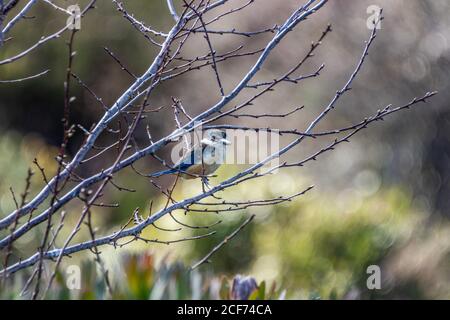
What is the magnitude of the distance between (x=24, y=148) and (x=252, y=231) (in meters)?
3.57

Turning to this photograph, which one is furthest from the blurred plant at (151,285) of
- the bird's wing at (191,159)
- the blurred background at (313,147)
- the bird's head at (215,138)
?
the bird's head at (215,138)

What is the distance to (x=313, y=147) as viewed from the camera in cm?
1606

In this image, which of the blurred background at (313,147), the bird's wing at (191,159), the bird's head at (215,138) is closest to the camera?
the bird's head at (215,138)

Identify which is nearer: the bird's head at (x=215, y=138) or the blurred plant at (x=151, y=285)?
the bird's head at (x=215, y=138)

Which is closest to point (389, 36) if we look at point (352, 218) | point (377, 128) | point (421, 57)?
point (421, 57)

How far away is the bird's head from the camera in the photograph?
4648 millimetres

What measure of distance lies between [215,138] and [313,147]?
1151cm

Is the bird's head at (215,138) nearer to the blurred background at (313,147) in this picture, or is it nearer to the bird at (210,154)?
the bird at (210,154)

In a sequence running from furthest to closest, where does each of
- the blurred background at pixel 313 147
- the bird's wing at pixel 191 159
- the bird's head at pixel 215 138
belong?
1. the blurred background at pixel 313 147
2. the bird's wing at pixel 191 159
3. the bird's head at pixel 215 138

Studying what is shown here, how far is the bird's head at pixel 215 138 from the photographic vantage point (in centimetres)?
465

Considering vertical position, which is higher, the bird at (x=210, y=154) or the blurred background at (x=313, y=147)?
the blurred background at (x=313, y=147)

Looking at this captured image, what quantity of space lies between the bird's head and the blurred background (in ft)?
3.61

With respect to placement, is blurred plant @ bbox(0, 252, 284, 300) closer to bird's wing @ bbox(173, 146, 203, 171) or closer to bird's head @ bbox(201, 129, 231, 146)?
bird's wing @ bbox(173, 146, 203, 171)

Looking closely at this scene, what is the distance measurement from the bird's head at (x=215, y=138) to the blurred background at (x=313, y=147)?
1.10m
